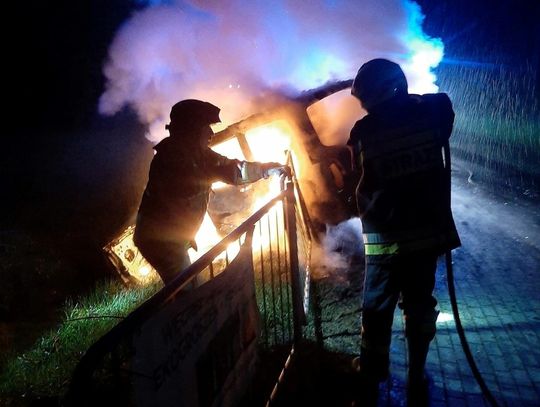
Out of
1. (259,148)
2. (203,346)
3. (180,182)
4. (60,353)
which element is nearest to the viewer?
(203,346)

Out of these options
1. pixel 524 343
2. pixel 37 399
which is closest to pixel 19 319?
pixel 37 399

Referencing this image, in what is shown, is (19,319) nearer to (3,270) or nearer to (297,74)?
(3,270)

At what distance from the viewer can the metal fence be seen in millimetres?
1292

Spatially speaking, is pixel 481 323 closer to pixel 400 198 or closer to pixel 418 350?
pixel 418 350

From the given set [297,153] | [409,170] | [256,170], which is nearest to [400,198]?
[409,170]

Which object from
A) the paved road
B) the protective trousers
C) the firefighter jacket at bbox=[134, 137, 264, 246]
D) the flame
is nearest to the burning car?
the flame

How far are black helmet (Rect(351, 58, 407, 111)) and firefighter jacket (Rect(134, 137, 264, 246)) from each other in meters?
1.68

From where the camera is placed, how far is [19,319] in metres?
6.27

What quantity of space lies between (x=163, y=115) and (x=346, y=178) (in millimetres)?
4603

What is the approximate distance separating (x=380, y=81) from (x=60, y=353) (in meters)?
4.50

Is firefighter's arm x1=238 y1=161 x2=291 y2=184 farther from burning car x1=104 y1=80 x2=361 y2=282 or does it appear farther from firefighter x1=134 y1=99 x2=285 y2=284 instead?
burning car x1=104 y1=80 x2=361 y2=282

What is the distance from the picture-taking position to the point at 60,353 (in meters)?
4.30

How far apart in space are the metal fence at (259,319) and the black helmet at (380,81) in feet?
3.76

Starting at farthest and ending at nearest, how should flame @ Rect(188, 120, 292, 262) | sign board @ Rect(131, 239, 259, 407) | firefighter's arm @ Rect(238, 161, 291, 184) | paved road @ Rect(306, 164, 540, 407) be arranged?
flame @ Rect(188, 120, 292, 262) < firefighter's arm @ Rect(238, 161, 291, 184) < paved road @ Rect(306, 164, 540, 407) < sign board @ Rect(131, 239, 259, 407)
